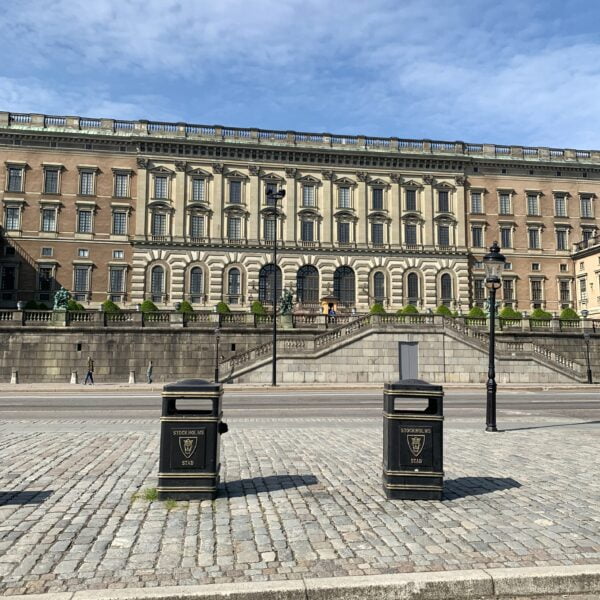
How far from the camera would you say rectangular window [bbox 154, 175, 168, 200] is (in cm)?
5138

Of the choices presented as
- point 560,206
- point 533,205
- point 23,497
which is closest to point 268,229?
point 533,205

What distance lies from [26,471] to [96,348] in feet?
99.5

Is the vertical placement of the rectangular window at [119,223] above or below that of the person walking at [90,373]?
above

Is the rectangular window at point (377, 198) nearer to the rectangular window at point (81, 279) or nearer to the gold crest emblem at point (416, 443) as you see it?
the rectangular window at point (81, 279)

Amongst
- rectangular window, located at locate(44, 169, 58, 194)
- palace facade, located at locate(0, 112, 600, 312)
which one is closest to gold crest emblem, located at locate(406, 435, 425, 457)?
palace facade, located at locate(0, 112, 600, 312)

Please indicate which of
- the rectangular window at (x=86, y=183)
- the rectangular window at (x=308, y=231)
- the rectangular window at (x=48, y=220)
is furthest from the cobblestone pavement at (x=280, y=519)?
the rectangular window at (x=86, y=183)

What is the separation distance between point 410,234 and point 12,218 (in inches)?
1518

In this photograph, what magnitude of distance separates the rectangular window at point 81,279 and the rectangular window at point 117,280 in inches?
A: 80.3

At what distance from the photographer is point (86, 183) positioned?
166 ft

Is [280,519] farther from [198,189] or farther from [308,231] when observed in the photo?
[198,189]

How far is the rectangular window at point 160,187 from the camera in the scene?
5138 cm

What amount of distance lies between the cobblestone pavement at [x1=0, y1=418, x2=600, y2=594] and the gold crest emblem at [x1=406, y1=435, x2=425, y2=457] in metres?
0.65

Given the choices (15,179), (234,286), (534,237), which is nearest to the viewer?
(15,179)

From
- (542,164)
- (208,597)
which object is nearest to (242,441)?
(208,597)
